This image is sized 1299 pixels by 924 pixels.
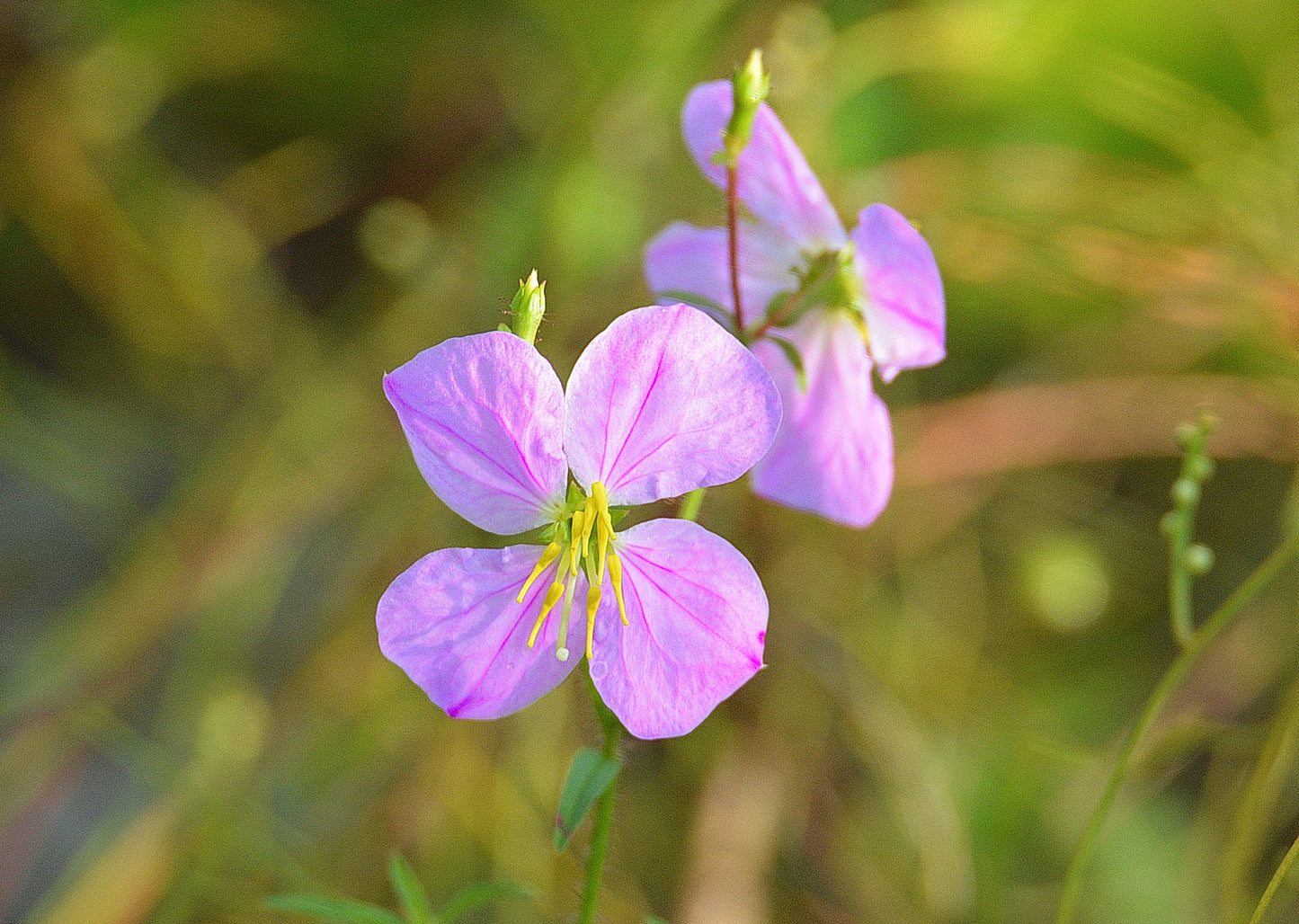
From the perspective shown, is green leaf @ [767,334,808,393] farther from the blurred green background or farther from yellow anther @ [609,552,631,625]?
the blurred green background

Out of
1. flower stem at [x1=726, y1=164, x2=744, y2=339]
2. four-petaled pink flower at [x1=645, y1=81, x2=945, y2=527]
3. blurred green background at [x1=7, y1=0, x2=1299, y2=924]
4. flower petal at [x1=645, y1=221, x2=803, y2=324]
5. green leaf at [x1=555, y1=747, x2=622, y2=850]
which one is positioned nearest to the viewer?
green leaf at [x1=555, y1=747, x2=622, y2=850]

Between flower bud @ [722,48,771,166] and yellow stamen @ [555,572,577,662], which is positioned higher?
flower bud @ [722,48,771,166]

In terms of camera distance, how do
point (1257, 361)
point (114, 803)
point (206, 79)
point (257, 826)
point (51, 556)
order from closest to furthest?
point (257, 826), point (114, 803), point (1257, 361), point (51, 556), point (206, 79)

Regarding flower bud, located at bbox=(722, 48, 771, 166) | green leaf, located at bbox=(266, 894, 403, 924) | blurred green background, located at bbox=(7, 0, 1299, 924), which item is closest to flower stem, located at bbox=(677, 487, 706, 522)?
flower bud, located at bbox=(722, 48, 771, 166)

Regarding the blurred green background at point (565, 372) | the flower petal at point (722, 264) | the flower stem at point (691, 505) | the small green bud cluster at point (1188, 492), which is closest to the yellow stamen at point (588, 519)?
the flower stem at point (691, 505)

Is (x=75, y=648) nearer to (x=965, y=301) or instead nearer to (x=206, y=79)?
(x=206, y=79)

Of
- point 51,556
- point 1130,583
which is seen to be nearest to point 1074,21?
point 1130,583

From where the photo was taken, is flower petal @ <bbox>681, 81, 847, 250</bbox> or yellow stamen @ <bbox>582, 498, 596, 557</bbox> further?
flower petal @ <bbox>681, 81, 847, 250</bbox>
